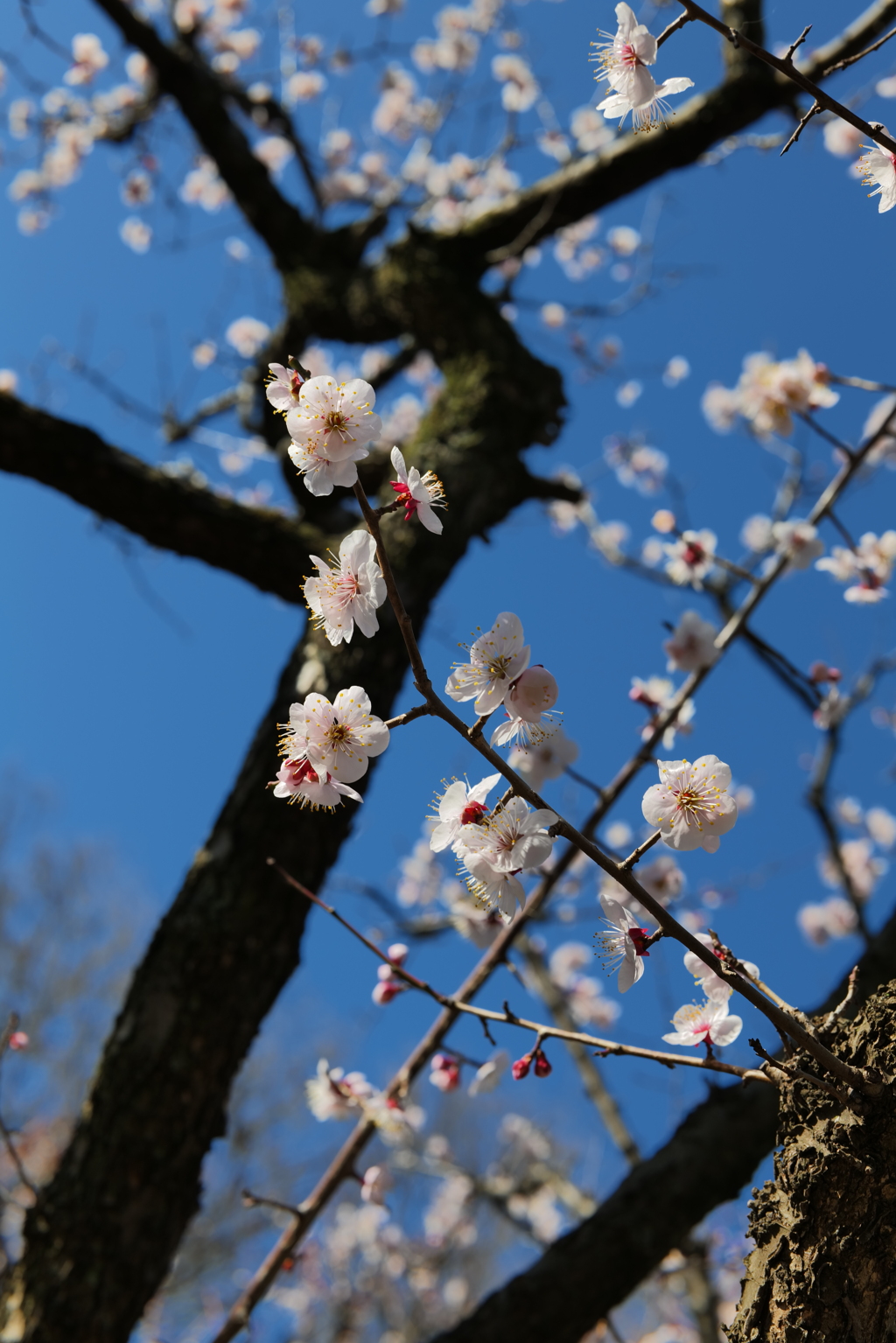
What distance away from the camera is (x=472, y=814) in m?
1.03

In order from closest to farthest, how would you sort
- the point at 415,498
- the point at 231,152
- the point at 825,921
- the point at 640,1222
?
the point at 415,498, the point at 640,1222, the point at 231,152, the point at 825,921

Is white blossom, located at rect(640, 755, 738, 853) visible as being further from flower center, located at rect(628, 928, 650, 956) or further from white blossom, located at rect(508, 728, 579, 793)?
white blossom, located at rect(508, 728, 579, 793)

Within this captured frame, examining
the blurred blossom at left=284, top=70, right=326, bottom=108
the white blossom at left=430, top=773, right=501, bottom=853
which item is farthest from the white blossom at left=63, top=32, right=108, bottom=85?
the white blossom at left=430, top=773, right=501, bottom=853

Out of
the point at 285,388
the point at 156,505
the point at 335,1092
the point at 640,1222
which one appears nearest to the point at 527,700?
the point at 285,388

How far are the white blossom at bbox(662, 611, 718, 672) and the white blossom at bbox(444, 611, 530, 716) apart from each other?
1.34 m

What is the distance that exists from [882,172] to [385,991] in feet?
5.15

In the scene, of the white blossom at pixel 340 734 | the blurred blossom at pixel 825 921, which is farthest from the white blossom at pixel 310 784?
the blurred blossom at pixel 825 921

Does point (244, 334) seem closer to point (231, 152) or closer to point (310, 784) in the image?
point (231, 152)

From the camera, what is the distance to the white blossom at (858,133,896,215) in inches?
48.0

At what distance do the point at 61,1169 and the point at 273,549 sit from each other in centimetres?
161

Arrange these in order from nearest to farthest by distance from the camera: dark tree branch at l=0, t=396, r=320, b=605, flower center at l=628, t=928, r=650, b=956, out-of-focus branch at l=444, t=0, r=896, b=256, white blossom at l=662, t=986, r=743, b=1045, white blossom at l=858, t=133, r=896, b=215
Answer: flower center at l=628, t=928, r=650, b=956, white blossom at l=662, t=986, r=743, b=1045, white blossom at l=858, t=133, r=896, b=215, dark tree branch at l=0, t=396, r=320, b=605, out-of-focus branch at l=444, t=0, r=896, b=256

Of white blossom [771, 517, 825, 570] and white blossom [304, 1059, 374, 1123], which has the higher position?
white blossom [771, 517, 825, 570]

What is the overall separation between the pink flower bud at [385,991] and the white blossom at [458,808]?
710 millimetres

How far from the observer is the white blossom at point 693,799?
1.01 meters
